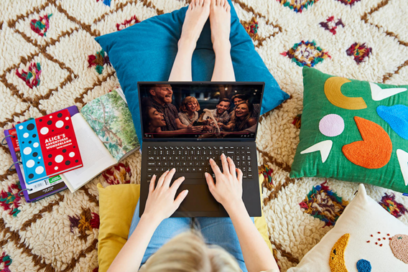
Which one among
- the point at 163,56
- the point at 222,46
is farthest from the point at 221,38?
the point at 163,56

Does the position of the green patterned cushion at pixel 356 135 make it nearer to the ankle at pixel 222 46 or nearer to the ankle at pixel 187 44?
the ankle at pixel 222 46

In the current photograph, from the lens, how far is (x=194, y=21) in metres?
1.00

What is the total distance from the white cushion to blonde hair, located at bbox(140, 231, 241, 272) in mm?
209

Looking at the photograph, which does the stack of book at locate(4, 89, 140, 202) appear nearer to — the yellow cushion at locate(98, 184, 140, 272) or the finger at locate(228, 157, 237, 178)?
the yellow cushion at locate(98, 184, 140, 272)

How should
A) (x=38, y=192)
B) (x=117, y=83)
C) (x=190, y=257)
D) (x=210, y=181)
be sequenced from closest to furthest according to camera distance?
(x=190, y=257)
(x=210, y=181)
(x=38, y=192)
(x=117, y=83)

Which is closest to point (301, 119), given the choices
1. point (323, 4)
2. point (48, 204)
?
point (323, 4)

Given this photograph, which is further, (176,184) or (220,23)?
(220,23)

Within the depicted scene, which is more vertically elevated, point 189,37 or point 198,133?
point 189,37

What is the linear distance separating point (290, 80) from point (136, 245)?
34.0 inches

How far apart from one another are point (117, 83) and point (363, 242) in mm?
1056

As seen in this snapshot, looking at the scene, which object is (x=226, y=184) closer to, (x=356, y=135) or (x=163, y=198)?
(x=163, y=198)

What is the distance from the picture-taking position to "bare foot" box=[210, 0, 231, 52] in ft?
3.20

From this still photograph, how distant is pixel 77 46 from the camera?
3.66ft

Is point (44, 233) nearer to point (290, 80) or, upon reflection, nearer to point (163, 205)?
point (163, 205)
